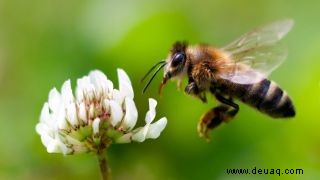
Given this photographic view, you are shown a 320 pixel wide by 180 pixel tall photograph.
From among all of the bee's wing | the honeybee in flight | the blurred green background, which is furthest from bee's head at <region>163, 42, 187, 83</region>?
the blurred green background

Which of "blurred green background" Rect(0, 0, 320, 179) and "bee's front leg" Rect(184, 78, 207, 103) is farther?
"blurred green background" Rect(0, 0, 320, 179)

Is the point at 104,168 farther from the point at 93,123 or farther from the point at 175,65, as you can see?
the point at 175,65

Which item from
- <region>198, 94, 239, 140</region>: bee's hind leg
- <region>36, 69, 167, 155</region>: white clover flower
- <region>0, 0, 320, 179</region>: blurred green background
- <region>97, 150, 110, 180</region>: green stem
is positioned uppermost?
<region>0, 0, 320, 179</region>: blurred green background

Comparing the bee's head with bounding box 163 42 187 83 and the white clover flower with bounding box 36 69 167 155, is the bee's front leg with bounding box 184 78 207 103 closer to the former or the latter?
the bee's head with bounding box 163 42 187 83

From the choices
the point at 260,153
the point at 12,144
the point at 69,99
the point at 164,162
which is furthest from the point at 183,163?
the point at 69,99

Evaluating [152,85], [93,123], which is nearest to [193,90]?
[93,123]

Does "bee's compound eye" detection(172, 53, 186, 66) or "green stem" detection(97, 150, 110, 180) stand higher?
"bee's compound eye" detection(172, 53, 186, 66)

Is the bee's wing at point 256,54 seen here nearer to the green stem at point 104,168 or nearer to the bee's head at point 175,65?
the bee's head at point 175,65

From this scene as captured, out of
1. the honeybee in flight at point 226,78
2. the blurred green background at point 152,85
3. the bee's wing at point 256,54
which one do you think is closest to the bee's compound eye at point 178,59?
the honeybee in flight at point 226,78

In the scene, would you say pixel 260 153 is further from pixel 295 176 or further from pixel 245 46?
pixel 245 46
